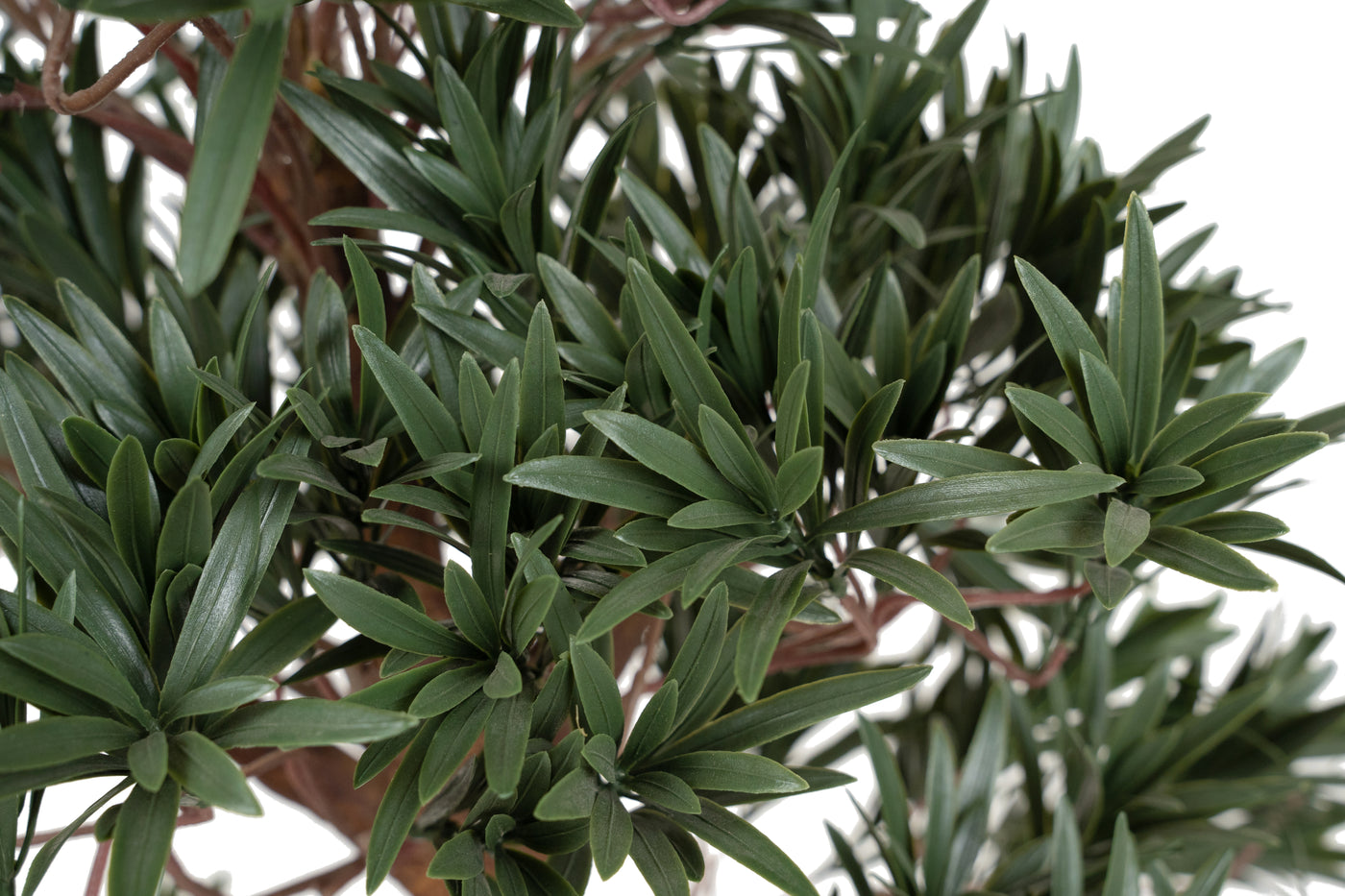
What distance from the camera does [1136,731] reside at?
87 centimetres

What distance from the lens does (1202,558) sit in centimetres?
47

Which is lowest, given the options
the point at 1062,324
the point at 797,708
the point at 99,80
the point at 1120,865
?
the point at 1120,865

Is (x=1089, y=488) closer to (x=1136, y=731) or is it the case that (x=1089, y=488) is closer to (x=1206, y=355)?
(x=1206, y=355)

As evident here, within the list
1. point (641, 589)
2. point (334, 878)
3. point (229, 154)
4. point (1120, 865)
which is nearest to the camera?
point (229, 154)

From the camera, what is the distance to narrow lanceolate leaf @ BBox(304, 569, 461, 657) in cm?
46

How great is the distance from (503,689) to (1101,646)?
0.62 metres

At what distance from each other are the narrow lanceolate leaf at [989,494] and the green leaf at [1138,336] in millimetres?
50

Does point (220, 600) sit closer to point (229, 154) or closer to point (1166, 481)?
point (229, 154)

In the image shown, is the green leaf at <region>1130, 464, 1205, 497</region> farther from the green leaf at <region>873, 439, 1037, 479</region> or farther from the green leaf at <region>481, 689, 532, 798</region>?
the green leaf at <region>481, 689, 532, 798</region>

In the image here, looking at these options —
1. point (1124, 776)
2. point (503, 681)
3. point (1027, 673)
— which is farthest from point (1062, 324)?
point (1124, 776)

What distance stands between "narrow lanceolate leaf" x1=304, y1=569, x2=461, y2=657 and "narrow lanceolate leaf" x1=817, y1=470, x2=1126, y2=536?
199 mm

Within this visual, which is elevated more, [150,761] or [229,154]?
[229,154]

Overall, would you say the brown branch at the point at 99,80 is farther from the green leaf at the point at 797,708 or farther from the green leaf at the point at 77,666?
the green leaf at the point at 797,708

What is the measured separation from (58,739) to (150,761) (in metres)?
0.03
